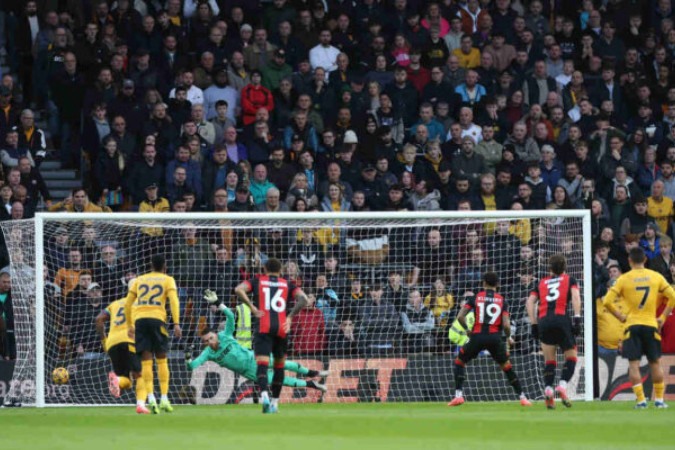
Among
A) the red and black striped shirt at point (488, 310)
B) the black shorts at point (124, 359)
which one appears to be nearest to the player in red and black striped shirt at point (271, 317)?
the black shorts at point (124, 359)

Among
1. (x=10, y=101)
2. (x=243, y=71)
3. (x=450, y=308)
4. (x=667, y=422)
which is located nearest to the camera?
(x=667, y=422)

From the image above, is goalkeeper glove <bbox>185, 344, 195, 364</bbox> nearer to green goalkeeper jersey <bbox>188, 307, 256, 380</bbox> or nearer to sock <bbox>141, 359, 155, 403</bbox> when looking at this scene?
green goalkeeper jersey <bbox>188, 307, 256, 380</bbox>

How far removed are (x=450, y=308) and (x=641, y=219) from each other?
13.8 feet

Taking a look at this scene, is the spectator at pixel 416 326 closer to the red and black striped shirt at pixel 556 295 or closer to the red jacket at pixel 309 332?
the red jacket at pixel 309 332

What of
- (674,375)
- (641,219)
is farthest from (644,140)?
(674,375)

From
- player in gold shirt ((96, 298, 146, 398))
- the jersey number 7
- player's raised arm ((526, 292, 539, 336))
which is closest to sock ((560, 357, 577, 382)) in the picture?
player's raised arm ((526, 292, 539, 336))

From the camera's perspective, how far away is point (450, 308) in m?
21.8

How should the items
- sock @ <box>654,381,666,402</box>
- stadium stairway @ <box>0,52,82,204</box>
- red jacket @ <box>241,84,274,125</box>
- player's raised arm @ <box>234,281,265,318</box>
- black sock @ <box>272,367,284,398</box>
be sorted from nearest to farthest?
player's raised arm @ <box>234,281,265,318</box> → black sock @ <box>272,367,284,398</box> → sock @ <box>654,381,666,402</box> → stadium stairway @ <box>0,52,82,204</box> → red jacket @ <box>241,84,274,125</box>

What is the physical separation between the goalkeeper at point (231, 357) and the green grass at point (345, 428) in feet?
4.45

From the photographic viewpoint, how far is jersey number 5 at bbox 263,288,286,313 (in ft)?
57.1

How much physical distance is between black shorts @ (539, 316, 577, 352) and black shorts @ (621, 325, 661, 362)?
2.31 feet

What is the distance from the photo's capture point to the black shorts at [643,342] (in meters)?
17.8

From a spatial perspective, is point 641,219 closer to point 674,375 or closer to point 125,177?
point 674,375

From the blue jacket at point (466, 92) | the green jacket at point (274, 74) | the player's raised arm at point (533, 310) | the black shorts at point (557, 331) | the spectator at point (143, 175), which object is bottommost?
the black shorts at point (557, 331)
